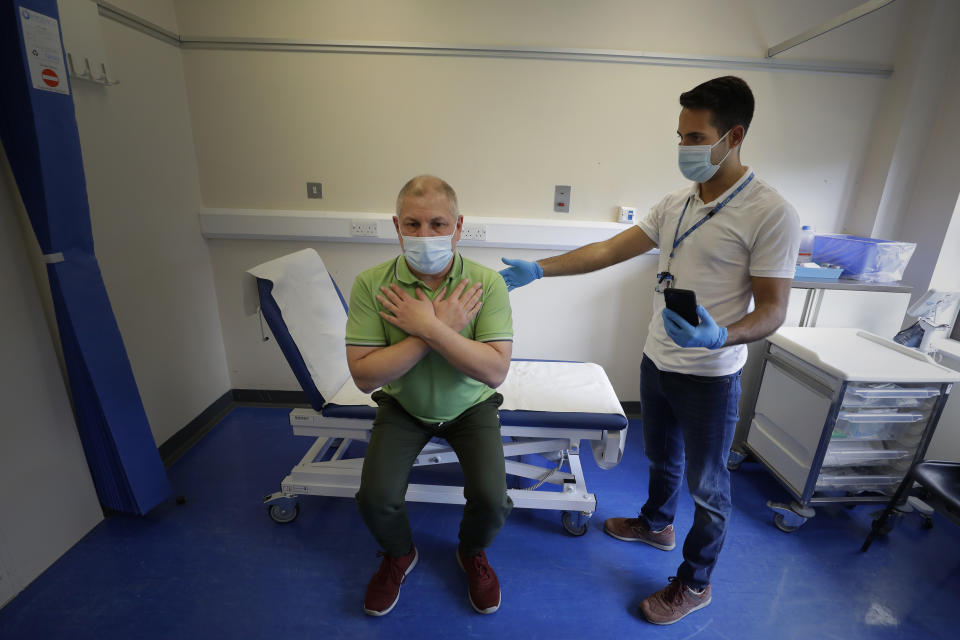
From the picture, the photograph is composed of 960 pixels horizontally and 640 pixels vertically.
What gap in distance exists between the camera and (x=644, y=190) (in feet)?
8.30

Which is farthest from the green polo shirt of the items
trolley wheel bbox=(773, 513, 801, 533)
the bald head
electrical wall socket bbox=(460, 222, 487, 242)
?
trolley wheel bbox=(773, 513, 801, 533)

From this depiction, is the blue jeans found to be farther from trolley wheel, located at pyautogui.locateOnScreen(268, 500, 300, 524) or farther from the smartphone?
trolley wheel, located at pyautogui.locateOnScreen(268, 500, 300, 524)

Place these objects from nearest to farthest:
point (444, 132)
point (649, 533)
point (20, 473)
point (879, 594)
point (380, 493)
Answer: point (380, 493), point (20, 473), point (879, 594), point (649, 533), point (444, 132)

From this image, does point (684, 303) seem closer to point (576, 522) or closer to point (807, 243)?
point (576, 522)

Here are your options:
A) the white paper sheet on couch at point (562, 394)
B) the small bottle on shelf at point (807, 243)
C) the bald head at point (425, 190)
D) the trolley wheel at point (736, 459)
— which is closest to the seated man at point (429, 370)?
the bald head at point (425, 190)

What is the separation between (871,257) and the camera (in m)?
2.25

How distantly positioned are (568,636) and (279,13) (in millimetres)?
3057

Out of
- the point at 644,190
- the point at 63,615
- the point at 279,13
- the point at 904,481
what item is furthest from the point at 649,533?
the point at 279,13

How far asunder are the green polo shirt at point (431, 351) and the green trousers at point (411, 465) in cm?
6

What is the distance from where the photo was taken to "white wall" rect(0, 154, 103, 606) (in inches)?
59.1

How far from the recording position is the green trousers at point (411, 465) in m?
1.46

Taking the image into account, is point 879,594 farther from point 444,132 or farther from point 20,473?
point 20,473

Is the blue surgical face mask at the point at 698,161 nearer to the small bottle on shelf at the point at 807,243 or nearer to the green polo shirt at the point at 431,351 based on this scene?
the green polo shirt at the point at 431,351

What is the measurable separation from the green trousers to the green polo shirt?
0.21 feet
